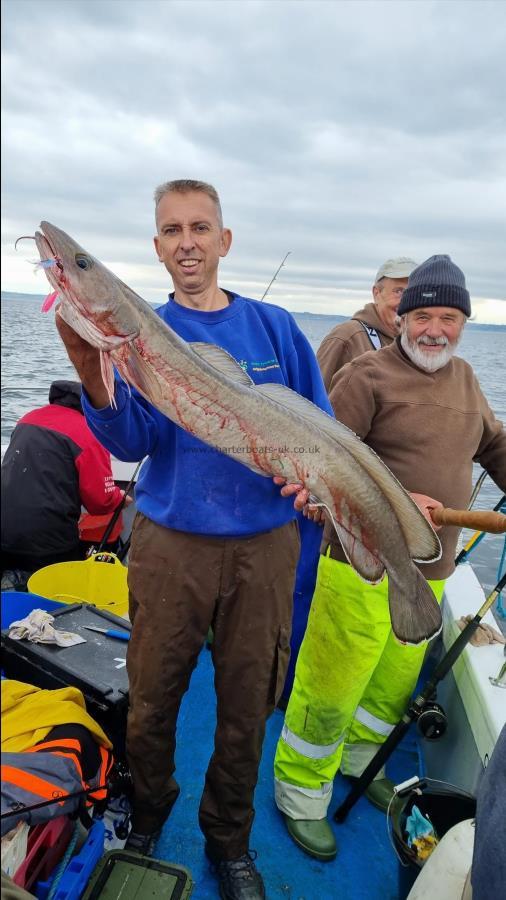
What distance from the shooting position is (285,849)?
3328 millimetres

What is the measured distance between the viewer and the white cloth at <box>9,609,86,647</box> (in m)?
3.36

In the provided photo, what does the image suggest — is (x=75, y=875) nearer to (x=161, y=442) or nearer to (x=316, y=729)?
(x=316, y=729)

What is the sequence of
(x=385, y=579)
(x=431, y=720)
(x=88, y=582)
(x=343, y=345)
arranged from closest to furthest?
(x=385, y=579), (x=431, y=720), (x=88, y=582), (x=343, y=345)

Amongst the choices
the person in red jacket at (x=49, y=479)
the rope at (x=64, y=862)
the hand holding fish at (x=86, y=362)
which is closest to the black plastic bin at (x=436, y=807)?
the rope at (x=64, y=862)

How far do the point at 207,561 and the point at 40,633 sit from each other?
137 cm

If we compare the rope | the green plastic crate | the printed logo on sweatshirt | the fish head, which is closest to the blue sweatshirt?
the printed logo on sweatshirt

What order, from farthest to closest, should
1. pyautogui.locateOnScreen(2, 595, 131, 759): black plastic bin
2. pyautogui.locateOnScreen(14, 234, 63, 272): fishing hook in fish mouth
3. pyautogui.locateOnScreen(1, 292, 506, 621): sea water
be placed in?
pyautogui.locateOnScreen(1, 292, 506, 621): sea water < pyautogui.locateOnScreen(2, 595, 131, 759): black plastic bin < pyautogui.locateOnScreen(14, 234, 63, 272): fishing hook in fish mouth

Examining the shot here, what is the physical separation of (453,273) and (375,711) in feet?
9.32

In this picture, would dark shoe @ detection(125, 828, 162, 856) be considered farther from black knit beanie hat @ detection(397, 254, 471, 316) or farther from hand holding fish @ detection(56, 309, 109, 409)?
black knit beanie hat @ detection(397, 254, 471, 316)

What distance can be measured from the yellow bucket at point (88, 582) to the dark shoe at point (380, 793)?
213 cm

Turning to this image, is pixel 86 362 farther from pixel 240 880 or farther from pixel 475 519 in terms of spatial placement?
pixel 240 880

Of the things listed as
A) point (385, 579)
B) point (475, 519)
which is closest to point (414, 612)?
point (475, 519)

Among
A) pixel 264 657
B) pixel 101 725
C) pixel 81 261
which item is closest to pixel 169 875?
pixel 101 725

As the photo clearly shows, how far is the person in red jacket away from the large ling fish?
7.65 ft
